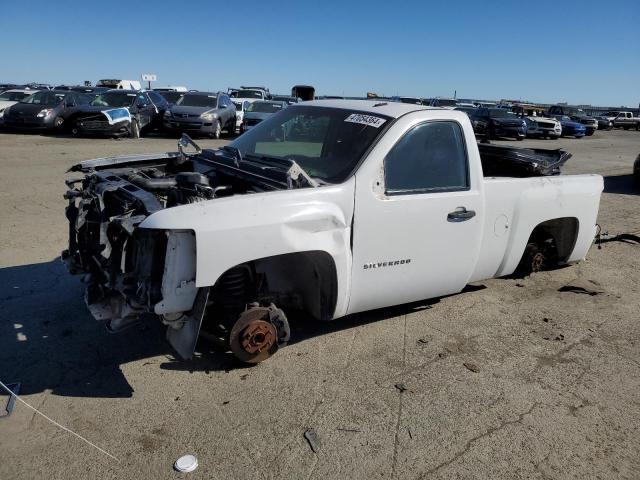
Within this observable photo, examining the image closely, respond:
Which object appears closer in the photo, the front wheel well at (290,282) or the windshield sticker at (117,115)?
the front wheel well at (290,282)

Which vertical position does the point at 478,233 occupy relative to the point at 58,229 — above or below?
above

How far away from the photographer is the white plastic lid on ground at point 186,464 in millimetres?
2584

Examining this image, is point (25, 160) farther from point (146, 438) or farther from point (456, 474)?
point (456, 474)

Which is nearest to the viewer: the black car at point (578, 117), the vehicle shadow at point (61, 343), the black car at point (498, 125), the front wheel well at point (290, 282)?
the vehicle shadow at point (61, 343)

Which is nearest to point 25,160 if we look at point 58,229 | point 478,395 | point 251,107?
point 58,229

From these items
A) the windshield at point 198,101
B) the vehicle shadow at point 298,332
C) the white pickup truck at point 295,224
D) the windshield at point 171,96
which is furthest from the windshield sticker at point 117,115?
the vehicle shadow at point 298,332

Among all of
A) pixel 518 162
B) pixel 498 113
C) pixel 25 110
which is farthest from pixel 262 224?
pixel 498 113

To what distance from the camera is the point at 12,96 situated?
20250mm

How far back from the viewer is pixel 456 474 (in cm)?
265

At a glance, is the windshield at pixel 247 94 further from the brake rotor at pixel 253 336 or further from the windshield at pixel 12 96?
the brake rotor at pixel 253 336

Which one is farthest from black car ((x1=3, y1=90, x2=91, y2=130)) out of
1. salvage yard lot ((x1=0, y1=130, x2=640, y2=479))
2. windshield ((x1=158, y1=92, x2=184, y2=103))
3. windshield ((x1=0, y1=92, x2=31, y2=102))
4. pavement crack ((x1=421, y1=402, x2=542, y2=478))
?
pavement crack ((x1=421, y1=402, x2=542, y2=478))

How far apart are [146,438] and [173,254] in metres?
1.02

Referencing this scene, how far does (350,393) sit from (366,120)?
2.01 meters

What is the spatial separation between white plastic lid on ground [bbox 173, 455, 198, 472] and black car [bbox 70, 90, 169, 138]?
1623 cm
